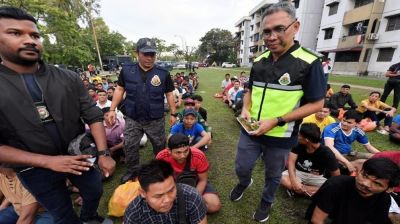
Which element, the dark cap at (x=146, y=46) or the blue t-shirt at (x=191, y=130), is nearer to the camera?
the dark cap at (x=146, y=46)

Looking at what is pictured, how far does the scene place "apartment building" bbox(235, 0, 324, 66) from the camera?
84.6 ft

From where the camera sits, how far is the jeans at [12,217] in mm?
2279

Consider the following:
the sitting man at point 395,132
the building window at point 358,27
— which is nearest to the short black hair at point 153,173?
the sitting man at point 395,132

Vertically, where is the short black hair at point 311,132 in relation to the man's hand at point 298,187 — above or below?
above

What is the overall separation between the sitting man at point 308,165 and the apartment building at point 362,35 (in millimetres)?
19000

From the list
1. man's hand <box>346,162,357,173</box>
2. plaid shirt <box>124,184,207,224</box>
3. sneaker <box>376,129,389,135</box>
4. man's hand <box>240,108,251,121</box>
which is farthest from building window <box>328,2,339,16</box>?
plaid shirt <box>124,184,207,224</box>

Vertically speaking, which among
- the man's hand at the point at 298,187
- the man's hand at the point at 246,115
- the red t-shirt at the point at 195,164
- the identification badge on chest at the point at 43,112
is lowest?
the man's hand at the point at 298,187

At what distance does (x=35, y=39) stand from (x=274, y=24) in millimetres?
1812

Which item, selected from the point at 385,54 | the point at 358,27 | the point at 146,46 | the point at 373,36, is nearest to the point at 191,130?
the point at 146,46

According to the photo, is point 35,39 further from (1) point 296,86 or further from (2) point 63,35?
(2) point 63,35

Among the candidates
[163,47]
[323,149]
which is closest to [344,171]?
[323,149]

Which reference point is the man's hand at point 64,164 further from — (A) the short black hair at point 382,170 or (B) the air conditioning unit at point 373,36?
(B) the air conditioning unit at point 373,36

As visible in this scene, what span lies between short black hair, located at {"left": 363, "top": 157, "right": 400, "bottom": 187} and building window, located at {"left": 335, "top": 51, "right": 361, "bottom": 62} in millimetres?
22038

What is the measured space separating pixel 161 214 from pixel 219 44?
191 feet
